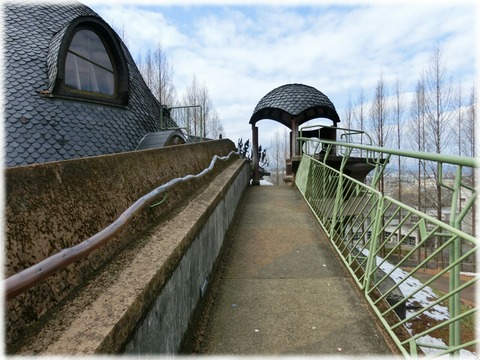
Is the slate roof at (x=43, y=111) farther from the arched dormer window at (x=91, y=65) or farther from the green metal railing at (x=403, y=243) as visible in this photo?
the green metal railing at (x=403, y=243)

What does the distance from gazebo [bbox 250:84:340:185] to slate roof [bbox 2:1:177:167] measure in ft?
18.6

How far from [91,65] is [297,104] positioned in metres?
7.41

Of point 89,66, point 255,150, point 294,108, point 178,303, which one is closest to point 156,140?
point 89,66

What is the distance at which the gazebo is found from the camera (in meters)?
12.0

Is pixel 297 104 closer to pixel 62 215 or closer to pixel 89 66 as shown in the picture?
pixel 89 66

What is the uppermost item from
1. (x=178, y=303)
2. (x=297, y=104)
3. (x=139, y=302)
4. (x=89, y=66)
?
(x=89, y=66)

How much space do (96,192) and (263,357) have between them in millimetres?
1542

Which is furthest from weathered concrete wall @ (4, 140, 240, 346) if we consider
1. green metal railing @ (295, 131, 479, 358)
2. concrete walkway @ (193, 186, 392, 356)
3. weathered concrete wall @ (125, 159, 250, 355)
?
green metal railing @ (295, 131, 479, 358)

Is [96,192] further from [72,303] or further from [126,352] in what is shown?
[126,352]

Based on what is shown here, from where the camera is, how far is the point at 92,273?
62.4 inches

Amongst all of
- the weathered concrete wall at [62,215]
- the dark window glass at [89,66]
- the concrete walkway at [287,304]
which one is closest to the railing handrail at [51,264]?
the weathered concrete wall at [62,215]

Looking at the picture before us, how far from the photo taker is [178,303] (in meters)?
1.94

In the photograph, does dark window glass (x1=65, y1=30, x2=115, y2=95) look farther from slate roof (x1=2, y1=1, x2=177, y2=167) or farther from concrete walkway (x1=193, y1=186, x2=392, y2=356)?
concrete walkway (x1=193, y1=186, x2=392, y2=356)

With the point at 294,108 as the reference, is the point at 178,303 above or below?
below
